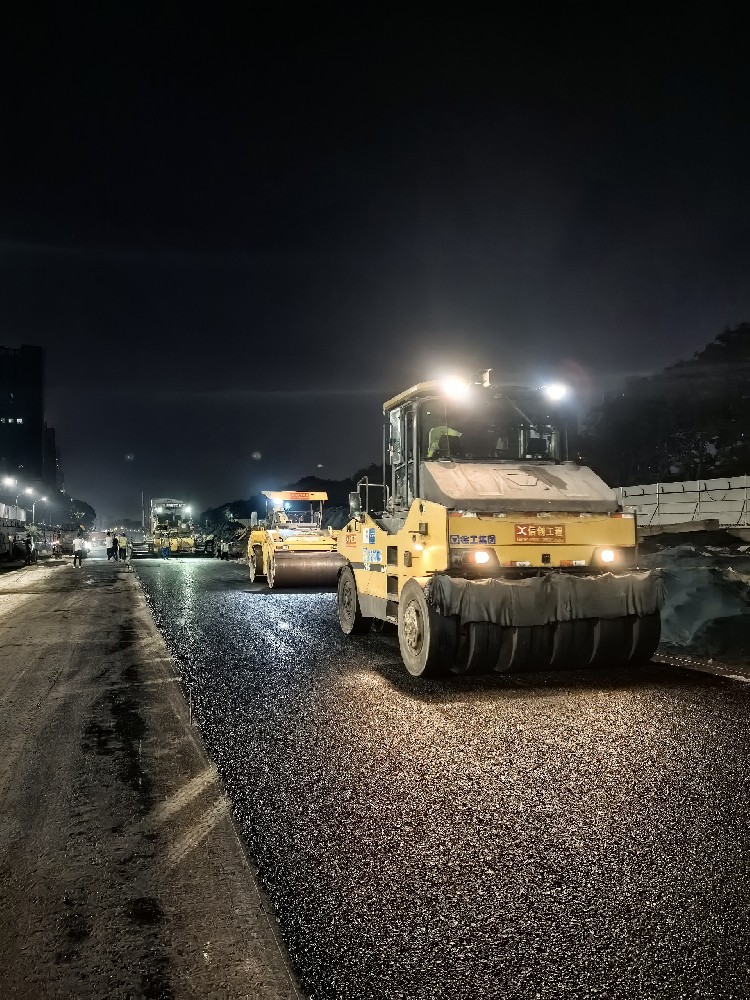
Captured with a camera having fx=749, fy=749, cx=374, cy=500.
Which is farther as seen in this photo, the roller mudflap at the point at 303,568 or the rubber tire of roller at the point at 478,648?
the roller mudflap at the point at 303,568

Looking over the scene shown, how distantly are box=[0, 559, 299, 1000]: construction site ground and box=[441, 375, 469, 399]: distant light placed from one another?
4530 mm

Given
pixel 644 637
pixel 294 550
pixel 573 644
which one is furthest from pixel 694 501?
pixel 573 644

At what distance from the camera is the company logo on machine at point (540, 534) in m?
8.04

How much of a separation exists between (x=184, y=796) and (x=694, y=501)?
2589 cm

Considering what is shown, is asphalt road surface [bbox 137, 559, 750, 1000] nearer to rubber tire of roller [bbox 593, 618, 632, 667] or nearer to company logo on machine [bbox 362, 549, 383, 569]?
rubber tire of roller [bbox 593, 618, 632, 667]

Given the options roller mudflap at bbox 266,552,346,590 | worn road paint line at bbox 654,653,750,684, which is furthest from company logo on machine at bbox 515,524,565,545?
roller mudflap at bbox 266,552,346,590

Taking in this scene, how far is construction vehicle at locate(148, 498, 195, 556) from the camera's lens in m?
47.4

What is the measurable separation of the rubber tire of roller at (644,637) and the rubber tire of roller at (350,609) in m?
3.94

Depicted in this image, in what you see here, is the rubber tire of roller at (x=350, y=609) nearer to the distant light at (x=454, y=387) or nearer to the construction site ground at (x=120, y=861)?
the distant light at (x=454, y=387)

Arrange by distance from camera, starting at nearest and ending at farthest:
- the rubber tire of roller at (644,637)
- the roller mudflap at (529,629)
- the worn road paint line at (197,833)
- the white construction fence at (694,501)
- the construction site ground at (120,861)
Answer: the construction site ground at (120,861), the worn road paint line at (197,833), the roller mudflap at (529,629), the rubber tire of roller at (644,637), the white construction fence at (694,501)

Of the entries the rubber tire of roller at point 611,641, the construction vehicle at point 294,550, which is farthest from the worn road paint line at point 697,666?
the construction vehicle at point 294,550

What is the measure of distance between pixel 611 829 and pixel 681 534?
63.7 ft

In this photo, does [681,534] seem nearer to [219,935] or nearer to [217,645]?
[217,645]

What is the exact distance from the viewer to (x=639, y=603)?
7895 mm
